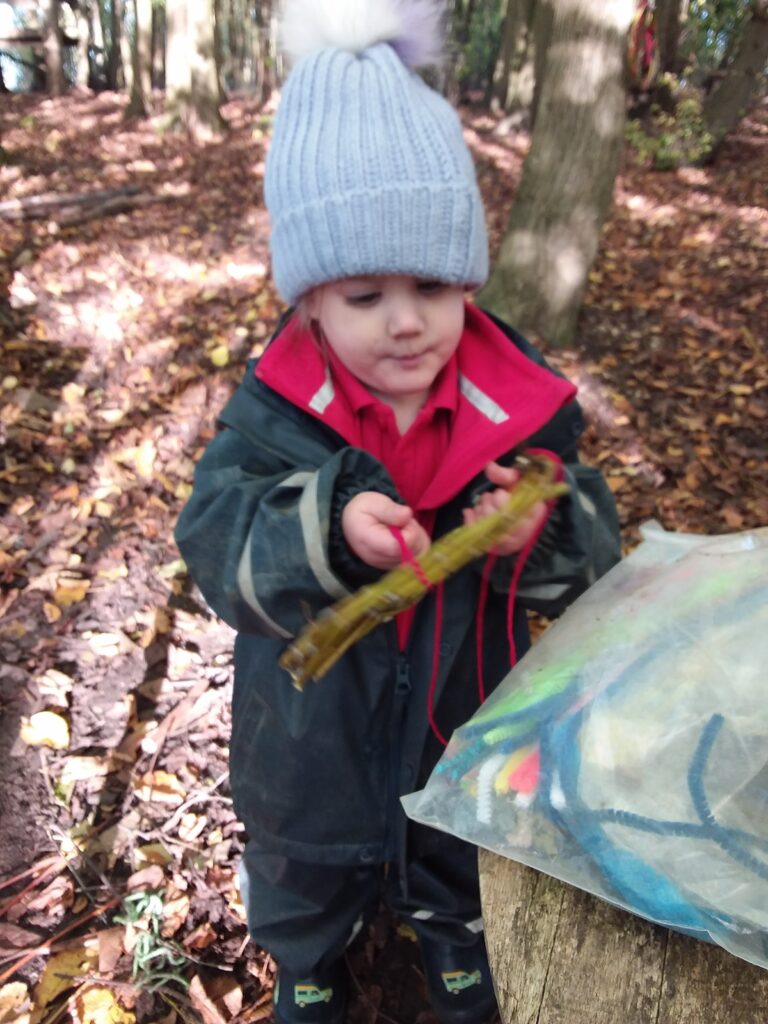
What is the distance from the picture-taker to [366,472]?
56.8 inches

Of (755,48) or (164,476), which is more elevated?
(755,48)

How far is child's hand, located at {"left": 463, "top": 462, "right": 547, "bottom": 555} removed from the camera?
1.38 metres

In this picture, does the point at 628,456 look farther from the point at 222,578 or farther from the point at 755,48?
the point at 755,48

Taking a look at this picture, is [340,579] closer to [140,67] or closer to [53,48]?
[140,67]

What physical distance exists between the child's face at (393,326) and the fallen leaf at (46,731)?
2.04m

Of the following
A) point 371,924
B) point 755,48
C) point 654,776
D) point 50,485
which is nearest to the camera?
point 654,776

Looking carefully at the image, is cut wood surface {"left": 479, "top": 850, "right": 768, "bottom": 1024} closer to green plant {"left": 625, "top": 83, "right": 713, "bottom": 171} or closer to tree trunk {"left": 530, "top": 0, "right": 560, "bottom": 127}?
tree trunk {"left": 530, "top": 0, "right": 560, "bottom": 127}

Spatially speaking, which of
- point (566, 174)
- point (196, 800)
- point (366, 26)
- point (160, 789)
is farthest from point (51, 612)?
point (566, 174)

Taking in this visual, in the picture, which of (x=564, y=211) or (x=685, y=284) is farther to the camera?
(x=685, y=284)

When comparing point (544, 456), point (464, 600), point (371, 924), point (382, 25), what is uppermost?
point (382, 25)

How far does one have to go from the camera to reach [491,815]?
1186mm

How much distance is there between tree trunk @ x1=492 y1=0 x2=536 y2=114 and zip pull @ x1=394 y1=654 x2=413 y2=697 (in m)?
13.5

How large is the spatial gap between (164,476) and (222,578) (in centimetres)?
284

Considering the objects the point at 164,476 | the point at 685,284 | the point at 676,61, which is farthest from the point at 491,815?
the point at 676,61
